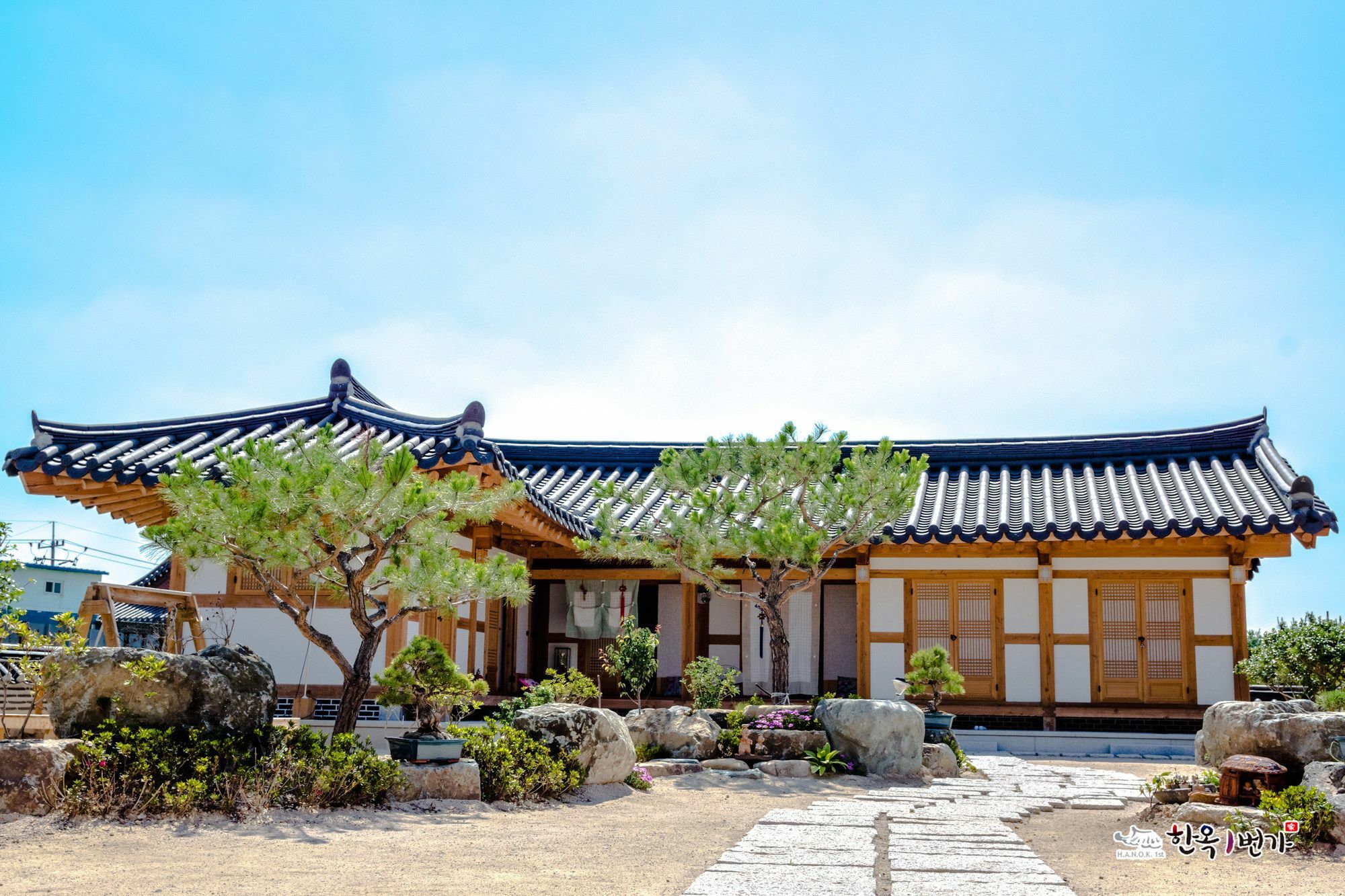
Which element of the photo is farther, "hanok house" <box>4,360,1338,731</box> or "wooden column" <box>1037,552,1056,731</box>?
"wooden column" <box>1037,552,1056,731</box>

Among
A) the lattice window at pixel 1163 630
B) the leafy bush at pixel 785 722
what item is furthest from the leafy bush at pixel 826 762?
the lattice window at pixel 1163 630

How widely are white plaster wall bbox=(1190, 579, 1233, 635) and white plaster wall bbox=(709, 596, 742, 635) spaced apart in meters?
6.51

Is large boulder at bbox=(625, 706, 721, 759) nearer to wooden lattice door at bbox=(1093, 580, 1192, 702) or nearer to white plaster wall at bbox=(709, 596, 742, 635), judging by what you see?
wooden lattice door at bbox=(1093, 580, 1192, 702)

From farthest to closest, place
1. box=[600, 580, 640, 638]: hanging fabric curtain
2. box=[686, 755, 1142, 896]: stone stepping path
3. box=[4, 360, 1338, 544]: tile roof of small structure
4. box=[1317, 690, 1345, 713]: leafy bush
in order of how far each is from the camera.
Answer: box=[600, 580, 640, 638]: hanging fabric curtain < box=[4, 360, 1338, 544]: tile roof of small structure < box=[1317, 690, 1345, 713]: leafy bush < box=[686, 755, 1142, 896]: stone stepping path

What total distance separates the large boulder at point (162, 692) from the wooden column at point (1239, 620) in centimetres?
1189

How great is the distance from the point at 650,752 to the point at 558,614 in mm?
7237

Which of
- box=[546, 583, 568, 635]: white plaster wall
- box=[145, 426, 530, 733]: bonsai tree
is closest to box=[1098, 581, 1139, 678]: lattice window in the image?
box=[546, 583, 568, 635]: white plaster wall

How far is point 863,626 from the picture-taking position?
50.4 ft

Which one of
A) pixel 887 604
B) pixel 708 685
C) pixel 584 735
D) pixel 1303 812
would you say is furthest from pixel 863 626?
pixel 1303 812

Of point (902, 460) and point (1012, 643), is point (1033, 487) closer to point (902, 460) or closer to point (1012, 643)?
point (1012, 643)

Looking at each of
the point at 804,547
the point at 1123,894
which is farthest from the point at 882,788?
the point at 1123,894

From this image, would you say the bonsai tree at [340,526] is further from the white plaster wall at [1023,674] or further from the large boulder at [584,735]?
the white plaster wall at [1023,674]

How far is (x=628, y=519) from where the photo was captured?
54.0 feet

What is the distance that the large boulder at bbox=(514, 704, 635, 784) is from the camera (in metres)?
8.64
